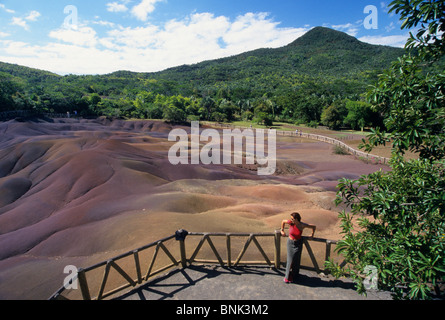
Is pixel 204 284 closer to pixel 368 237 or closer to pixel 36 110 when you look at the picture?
pixel 368 237

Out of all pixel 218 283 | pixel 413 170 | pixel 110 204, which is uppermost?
pixel 413 170

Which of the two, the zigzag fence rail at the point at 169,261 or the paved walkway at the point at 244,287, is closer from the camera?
the paved walkway at the point at 244,287

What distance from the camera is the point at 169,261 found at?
8883 millimetres

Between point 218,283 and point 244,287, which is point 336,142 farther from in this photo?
point 218,283

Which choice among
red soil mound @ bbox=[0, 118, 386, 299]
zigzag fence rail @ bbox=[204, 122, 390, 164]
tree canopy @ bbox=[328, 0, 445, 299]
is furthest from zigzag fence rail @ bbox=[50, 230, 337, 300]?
zigzag fence rail @ bbox=[204, 122, 390, 164]

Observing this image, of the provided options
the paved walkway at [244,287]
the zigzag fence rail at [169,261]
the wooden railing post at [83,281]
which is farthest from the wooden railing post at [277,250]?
the wooden railing post at [83,281]

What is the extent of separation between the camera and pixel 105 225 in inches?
486

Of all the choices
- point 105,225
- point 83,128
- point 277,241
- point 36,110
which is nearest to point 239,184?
point 105,225

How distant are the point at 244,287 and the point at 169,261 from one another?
10.5ft

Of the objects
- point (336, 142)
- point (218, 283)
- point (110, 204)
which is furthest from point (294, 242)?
point (336, 142)

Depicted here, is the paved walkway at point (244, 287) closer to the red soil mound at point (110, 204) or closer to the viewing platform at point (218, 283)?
the viewing platform at point (218, 283)

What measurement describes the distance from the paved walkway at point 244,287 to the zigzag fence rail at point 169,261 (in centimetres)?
33

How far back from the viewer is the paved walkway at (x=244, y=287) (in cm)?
646
